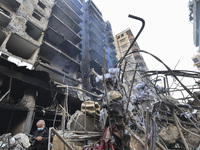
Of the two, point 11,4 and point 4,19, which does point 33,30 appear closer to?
point 11,4

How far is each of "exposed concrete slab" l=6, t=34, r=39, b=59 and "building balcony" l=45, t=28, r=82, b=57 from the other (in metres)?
3.60

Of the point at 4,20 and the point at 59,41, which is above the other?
the point at 59,41

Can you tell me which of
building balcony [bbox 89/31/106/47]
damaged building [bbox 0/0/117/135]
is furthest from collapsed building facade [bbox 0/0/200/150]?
building balcony [bbox 89/31/106/47]

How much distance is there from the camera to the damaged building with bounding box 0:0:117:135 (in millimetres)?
7508

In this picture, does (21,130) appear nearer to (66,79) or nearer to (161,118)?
(66,79)

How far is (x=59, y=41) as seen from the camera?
1538 centimetres

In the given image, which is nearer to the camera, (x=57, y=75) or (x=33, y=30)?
(x=57, y=75)

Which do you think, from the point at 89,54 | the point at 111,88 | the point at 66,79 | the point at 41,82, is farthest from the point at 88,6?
the point at 111,88

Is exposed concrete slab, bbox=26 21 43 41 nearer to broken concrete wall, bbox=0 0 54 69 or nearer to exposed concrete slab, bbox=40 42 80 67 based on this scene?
broken concrete wall, bbox=0 0 54 69

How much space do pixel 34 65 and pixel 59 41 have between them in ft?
20.0

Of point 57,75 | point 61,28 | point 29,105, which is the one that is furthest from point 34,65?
point 61,28

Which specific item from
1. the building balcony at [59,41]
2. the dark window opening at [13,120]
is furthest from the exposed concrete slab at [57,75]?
the building balcony at [59,41]

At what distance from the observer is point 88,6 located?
28344mm

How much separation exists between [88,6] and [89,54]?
49.5 feet
